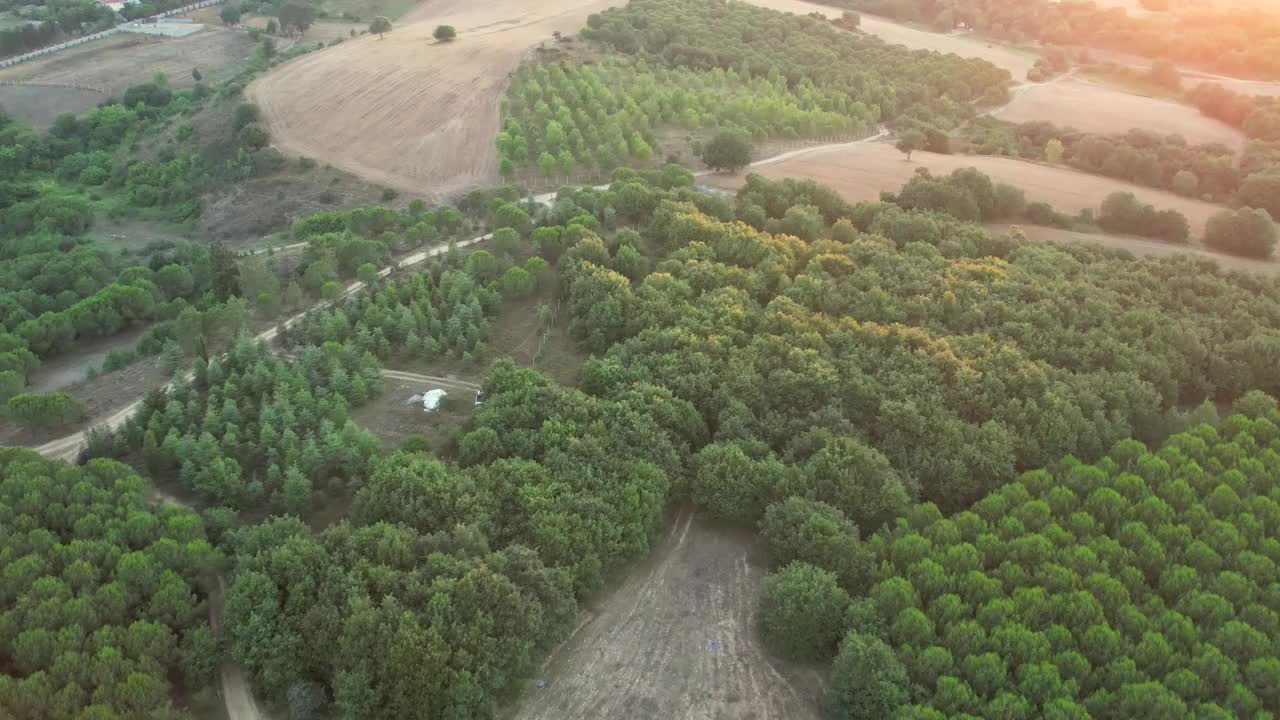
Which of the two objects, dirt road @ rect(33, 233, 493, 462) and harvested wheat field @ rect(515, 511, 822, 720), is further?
dirt road @ rect(33, 233, 493, 462)

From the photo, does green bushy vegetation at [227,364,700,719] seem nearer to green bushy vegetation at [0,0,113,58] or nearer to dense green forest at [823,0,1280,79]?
dense green forest at [823,0,1280,79]

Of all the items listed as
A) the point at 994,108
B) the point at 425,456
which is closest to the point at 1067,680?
the point at 425,456

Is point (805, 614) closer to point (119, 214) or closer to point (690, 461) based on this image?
point (690, 461)

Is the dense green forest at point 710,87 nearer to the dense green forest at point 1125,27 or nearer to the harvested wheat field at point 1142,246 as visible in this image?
the harvested wheat field at point 1142,246

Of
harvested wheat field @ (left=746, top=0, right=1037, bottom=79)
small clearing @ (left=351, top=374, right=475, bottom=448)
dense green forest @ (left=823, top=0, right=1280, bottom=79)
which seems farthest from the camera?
harvested wheat field @ (left=746, top=0, right=1037, bottom=79)

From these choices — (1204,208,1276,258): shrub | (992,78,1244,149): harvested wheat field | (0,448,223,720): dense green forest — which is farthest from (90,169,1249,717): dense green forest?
(992,78,1244,149): harvested wheat field

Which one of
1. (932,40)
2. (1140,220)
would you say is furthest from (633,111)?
(932,40)

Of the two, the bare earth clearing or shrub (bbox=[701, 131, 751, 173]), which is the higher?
the bare earth clearing
